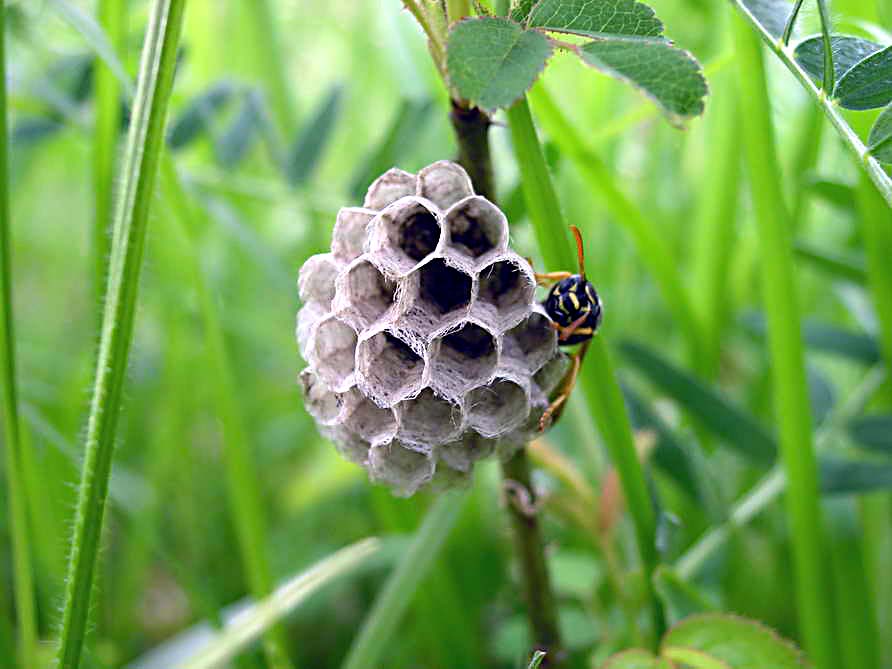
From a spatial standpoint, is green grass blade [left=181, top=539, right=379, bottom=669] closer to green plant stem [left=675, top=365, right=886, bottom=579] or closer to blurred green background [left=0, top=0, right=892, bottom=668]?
blurred green background [left=0, top=0, right=892, bottom=668]

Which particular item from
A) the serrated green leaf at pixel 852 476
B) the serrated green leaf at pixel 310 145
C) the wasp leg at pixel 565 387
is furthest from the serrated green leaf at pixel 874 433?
the serrated green leaf at pixel 310 145

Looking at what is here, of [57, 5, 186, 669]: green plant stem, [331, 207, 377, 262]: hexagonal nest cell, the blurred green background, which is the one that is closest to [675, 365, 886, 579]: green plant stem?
the blurred green background

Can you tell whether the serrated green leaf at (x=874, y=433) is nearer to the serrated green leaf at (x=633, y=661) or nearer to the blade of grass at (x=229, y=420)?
the serrated green leaf at (x=633, y=661)

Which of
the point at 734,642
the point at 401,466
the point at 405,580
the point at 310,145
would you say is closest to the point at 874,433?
→ the point at 734,642

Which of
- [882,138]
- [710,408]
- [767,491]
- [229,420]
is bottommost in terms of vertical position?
[767,491]

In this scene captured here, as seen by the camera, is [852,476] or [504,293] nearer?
[504,293]

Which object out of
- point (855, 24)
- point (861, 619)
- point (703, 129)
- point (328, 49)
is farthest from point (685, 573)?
point (328, 49)

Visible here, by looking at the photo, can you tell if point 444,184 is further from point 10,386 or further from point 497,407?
point 10,386

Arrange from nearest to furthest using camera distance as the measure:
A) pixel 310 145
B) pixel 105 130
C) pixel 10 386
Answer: pixel 10 386
pixel 105 130
pixel 310 145
